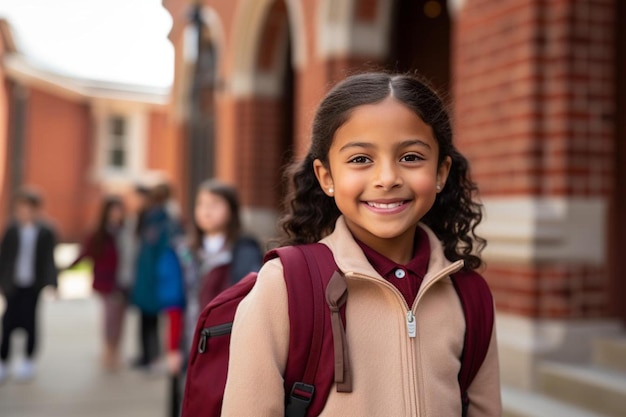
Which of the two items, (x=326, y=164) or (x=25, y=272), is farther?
(x=25, y=272)

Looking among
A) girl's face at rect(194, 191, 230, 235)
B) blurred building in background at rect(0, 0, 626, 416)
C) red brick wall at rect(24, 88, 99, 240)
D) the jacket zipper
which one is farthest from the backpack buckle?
red brick wall at rect(24, 88, 99, 240)

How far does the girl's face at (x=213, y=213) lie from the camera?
380 cm

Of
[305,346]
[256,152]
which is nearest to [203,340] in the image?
[305,346]

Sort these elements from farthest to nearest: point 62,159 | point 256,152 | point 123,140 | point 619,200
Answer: point 123,140 → point 62,159 → point 256,152 → point 619,200

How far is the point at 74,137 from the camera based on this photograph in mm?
22469

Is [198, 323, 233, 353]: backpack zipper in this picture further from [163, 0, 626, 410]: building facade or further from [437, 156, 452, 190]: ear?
[163, 0, 626, 410]: building facade

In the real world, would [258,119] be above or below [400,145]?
above

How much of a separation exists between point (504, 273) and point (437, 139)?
268 centimetres

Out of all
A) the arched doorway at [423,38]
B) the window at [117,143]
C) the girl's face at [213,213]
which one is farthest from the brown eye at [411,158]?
the window at [117,143]

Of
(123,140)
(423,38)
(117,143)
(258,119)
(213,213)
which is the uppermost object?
(123,140)

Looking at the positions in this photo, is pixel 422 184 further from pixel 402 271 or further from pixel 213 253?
pixel 213 253

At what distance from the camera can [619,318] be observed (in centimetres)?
412

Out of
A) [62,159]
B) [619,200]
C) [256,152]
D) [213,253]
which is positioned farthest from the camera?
[62,159]

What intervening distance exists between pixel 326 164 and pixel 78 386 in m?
5.16
